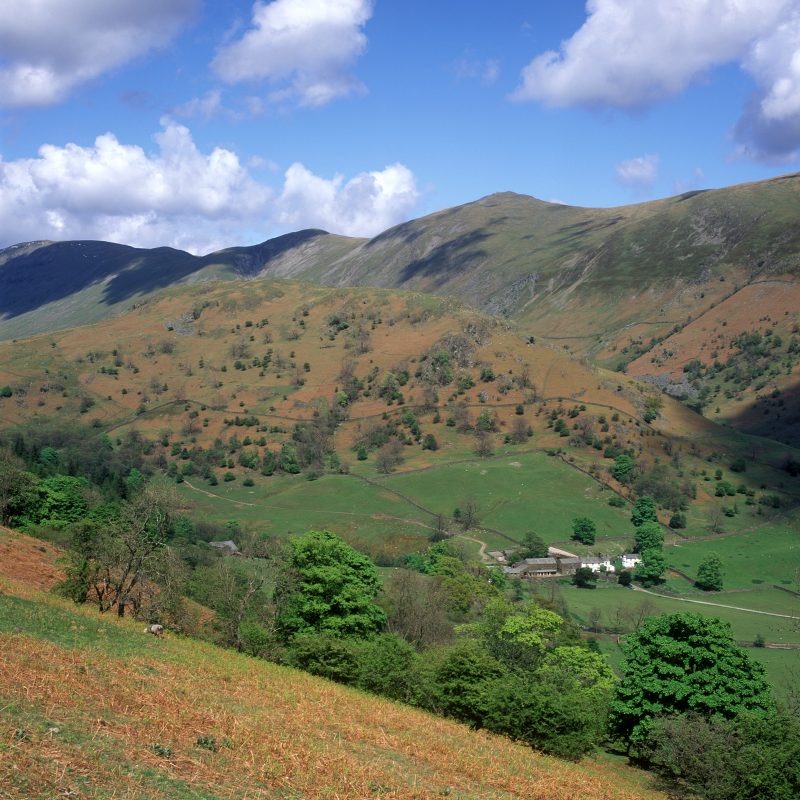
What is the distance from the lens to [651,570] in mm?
118000

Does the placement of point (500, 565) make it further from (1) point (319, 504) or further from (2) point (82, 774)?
(2) point (82, 774)

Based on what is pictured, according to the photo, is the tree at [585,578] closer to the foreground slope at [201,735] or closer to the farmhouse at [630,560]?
the farmhouse at [630,560]

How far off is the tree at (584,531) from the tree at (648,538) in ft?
22.9

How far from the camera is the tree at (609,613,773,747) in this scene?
47781 millimetres

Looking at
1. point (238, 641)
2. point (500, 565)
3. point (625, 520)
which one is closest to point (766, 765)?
point (238, 641)

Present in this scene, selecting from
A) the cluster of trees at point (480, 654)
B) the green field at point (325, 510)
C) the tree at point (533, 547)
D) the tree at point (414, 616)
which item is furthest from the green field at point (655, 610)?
the tree at point (414, 616)

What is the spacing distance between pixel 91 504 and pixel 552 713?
8024cm

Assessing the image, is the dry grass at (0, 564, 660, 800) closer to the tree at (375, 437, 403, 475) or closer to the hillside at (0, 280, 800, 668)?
the hillside at (0, 280, 800, 668)

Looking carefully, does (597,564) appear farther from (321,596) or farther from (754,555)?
(321,596)

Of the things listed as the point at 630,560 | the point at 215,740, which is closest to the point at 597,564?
the point at 630,560

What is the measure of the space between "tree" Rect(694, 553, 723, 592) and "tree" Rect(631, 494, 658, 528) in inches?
713

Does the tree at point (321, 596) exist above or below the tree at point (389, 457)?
below

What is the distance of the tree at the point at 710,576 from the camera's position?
11444cm

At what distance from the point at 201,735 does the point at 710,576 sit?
10846cm
